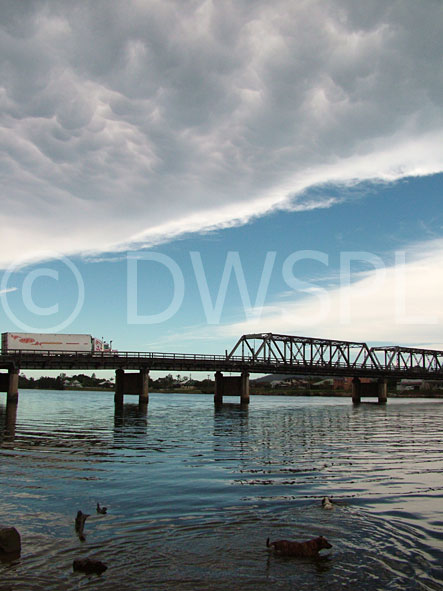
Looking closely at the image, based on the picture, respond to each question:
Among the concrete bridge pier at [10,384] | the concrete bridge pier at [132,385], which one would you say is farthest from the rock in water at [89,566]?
the concrete bridge pier at [132,385]

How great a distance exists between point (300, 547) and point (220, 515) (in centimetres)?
412

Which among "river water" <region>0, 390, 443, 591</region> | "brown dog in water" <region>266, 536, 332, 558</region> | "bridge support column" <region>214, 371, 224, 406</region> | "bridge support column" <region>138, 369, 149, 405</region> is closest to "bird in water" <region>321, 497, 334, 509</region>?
"river water" <region>0, 390, 443, 591</region>

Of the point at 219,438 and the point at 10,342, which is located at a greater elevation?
the point at 10,342

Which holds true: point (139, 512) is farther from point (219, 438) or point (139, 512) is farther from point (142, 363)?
point (142, 363)

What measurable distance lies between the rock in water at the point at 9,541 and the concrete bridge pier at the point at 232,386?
307 ft

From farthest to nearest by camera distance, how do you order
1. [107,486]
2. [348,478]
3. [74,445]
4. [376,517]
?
[74,445] < [348,478] < [107,486] < [376,517]

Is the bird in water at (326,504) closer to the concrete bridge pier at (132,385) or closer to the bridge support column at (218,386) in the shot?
the concrete bridge pier at (132,385)

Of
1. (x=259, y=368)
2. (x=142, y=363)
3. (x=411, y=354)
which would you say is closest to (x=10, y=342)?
(x=142, y=363)

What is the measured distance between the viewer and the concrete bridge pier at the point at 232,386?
10562cm

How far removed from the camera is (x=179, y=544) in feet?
41.5

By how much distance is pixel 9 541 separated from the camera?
12.0 m

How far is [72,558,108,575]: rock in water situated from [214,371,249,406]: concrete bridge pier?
94661 mm

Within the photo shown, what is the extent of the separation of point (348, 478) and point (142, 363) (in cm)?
7101

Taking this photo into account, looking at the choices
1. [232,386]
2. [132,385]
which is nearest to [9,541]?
[132,385]
